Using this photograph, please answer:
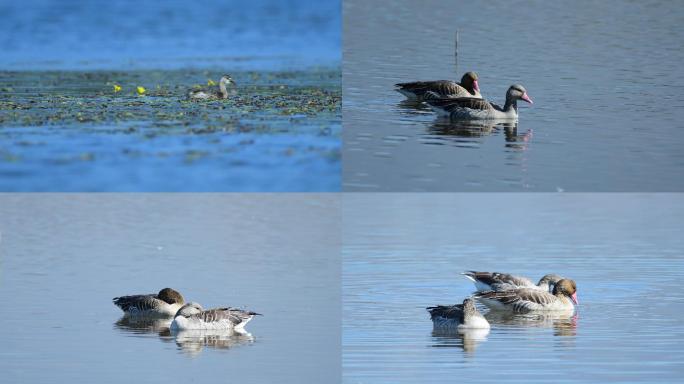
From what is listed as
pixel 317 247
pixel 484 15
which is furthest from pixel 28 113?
pixel 484 15

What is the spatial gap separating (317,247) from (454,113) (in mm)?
2215

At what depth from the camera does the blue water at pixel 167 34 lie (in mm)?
20438

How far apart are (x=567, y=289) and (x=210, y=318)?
11.4 ft

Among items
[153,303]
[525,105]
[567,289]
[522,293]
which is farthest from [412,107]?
[153,303]

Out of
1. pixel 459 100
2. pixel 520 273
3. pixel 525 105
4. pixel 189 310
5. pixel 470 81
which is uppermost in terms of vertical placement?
pixel 470 81

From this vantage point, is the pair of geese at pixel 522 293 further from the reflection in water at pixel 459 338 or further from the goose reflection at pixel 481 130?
the goose reflection at pixel 481 130

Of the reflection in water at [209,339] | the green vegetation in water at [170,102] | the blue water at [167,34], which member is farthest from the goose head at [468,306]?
the blue water at [167,34]

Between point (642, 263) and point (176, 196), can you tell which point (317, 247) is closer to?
point (642, 263)

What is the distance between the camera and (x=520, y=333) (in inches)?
499

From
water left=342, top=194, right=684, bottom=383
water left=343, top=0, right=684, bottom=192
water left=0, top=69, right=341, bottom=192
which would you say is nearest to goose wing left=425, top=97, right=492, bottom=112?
water left=343, top=0, right=684, bottom=192

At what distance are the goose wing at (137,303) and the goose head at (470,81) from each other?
16.9 ft

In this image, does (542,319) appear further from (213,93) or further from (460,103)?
(213,93)

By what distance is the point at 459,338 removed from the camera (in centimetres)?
1230

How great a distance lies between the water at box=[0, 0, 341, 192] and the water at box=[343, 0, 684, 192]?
51cm
